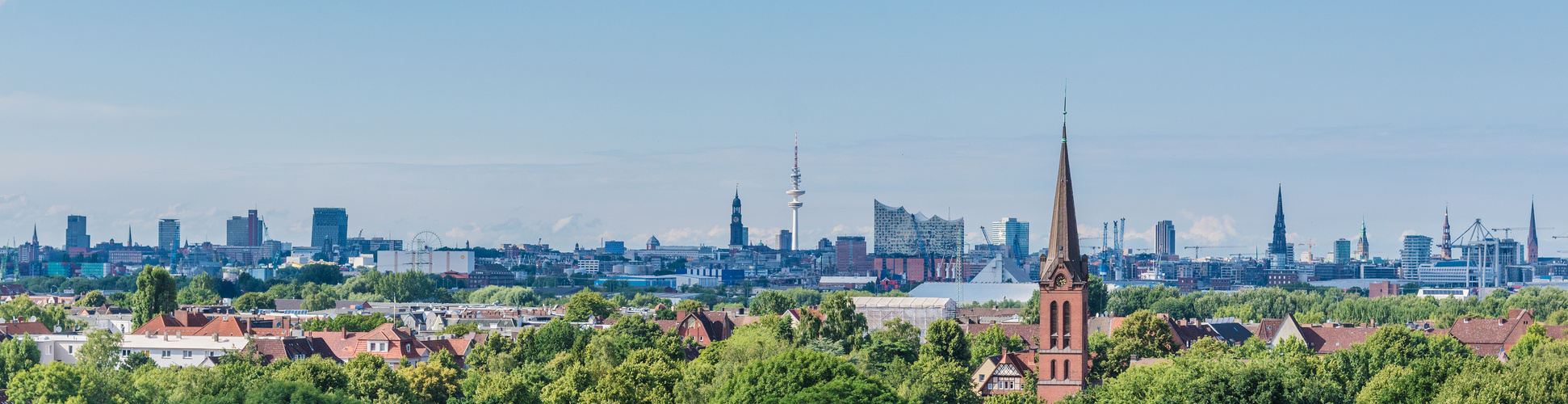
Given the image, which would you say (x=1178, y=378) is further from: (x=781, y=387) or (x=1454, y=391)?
(x=781, y=387)

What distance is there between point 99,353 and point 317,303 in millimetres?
83163

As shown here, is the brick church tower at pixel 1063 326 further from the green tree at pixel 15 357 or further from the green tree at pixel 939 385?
the green tree at pixel 15 357

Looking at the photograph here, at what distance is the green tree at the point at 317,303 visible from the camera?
15125cm

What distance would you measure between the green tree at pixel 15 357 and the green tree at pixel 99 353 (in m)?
2.07

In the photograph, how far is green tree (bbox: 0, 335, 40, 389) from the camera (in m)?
68.1

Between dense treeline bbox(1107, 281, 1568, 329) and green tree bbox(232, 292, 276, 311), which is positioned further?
green tree bbox(232, 292, 276, 311)

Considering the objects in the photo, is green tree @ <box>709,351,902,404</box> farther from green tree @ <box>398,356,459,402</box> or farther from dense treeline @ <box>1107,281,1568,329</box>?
dense treeline @ <box>1107,281,1568,329</box>

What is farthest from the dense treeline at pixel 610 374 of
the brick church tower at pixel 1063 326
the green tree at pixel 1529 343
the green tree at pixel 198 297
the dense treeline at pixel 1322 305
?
the green tree at pixel 198 297

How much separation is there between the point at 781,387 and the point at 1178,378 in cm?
1061

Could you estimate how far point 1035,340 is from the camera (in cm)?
9612

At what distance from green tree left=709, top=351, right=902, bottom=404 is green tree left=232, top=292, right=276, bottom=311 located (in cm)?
10300

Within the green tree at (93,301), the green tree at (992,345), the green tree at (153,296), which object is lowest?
the green tree at (992,345)

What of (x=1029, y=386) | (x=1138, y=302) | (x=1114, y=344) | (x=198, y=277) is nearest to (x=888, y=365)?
(x=1029, y=386)

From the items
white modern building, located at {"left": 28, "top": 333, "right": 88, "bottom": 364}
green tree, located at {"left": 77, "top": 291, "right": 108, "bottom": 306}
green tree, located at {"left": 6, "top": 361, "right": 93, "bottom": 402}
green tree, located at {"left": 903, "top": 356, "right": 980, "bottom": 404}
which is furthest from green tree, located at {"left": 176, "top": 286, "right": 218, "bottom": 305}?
green tree, located at {"left": 903, "top": 356, "right": 980, "bottom": 404}
